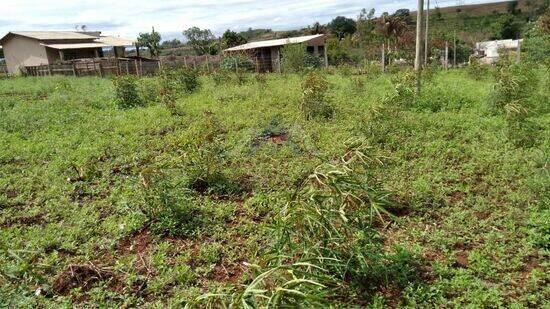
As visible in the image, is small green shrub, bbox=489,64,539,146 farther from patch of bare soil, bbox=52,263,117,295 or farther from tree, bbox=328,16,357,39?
tree, bbox=328,16,357,39

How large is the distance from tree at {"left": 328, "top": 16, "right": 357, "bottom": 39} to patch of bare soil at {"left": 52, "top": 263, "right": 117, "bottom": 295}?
4451 centimetres

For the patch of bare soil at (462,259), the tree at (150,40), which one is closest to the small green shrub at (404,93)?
the patch of bare soil at (462,259)

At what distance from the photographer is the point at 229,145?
264 inches

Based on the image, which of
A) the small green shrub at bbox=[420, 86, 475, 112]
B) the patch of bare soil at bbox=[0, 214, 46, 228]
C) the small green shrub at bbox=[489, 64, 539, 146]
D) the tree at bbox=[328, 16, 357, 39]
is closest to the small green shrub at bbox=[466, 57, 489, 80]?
the small green shrub at bbox=[489, 64, 539, 146]

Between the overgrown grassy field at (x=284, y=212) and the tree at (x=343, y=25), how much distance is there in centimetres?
4093

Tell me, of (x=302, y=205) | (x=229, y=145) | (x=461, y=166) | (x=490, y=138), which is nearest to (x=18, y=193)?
(x=229, y=145)

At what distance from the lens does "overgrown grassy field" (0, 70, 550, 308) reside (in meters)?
2.88

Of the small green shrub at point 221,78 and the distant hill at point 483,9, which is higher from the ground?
the distant hill at point 483,9

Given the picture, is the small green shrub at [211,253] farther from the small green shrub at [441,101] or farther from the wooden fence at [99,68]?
the wooden fence at [99,68]

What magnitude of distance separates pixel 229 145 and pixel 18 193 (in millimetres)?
2905

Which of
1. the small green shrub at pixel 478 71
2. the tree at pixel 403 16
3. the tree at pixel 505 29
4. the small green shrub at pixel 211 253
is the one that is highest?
the tree at pixel 403 16

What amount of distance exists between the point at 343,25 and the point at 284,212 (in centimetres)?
4976

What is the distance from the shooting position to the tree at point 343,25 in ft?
154

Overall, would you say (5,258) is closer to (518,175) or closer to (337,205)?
(337,205)
